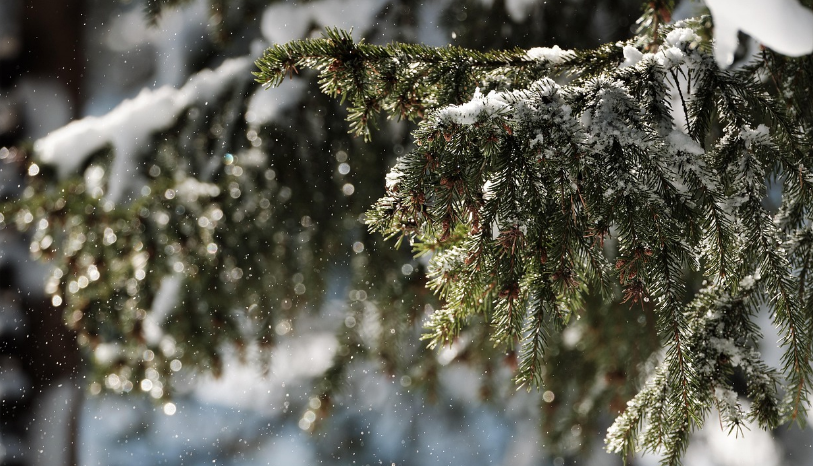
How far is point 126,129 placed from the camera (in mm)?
1807

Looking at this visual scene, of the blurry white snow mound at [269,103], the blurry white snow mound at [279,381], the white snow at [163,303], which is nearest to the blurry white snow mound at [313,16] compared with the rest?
the blurry white snow mound at [269,103]

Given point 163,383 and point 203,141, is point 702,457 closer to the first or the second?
point 163,383

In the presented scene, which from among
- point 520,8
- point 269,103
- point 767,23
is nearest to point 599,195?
point 767,23

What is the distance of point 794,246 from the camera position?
0.72 meters

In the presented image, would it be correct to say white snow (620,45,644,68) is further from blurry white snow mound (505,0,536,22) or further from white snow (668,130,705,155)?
blurry white snow mound (505,0,536,22)

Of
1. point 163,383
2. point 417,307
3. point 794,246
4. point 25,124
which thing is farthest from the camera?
point 25,124

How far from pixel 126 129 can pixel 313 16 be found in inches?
27.4

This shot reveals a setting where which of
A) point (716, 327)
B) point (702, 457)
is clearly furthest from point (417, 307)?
point (702, 457)

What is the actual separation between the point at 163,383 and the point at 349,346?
2.64 ft

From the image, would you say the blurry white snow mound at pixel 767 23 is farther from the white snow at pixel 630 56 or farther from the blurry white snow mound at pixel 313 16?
the blurry white snow mound at pixel 313 16

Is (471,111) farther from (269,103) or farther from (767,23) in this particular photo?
(269,103)

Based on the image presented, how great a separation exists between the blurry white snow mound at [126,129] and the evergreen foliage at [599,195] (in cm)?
134

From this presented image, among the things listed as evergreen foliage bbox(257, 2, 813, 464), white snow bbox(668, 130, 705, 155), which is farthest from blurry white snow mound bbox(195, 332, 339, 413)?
white snow bbox(668, 130, 705, 155)

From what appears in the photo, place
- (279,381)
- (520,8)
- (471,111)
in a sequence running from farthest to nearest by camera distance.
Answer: (279,381) → (520,8) → (471,111)
